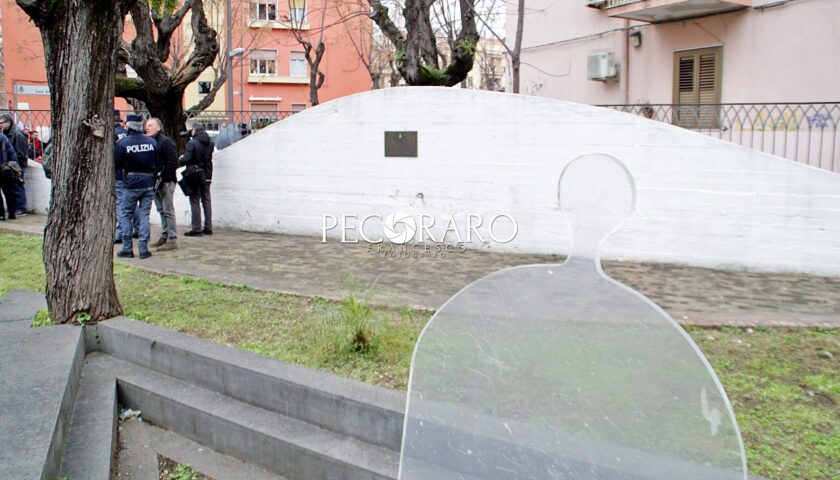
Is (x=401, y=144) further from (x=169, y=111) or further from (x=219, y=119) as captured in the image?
(x=219, y=119)

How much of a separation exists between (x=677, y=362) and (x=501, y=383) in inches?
24.6

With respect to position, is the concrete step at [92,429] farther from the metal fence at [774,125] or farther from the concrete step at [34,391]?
the metal fence at [774,125]

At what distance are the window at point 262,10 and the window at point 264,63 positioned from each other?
2.75 meters

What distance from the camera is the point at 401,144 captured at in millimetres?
10016

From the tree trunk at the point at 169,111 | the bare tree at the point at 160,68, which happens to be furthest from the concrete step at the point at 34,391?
the tree trunk at the point at 169,111

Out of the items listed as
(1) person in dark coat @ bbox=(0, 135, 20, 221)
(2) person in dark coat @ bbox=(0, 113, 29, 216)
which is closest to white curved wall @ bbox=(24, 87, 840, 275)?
(1) person in dark coat @ bbox=(0, 135, 20, 221)

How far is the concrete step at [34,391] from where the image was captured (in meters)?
3.38

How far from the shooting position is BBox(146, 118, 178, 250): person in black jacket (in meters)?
9.55

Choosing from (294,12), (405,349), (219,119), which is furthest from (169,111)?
(294,12)

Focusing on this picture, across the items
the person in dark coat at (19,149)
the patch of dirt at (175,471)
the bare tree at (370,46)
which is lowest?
the patch of dirt at (175,471)

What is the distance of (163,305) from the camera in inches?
248

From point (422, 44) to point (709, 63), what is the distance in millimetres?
5634

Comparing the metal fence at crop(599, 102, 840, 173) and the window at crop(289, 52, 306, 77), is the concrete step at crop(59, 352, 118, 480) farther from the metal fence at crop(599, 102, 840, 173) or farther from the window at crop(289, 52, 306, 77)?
the window at crop(289, 52, 306, 77)

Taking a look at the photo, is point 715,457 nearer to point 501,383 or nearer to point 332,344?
point 501,383
